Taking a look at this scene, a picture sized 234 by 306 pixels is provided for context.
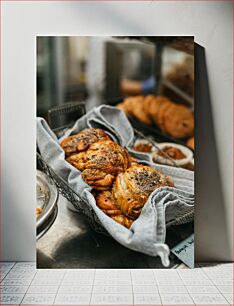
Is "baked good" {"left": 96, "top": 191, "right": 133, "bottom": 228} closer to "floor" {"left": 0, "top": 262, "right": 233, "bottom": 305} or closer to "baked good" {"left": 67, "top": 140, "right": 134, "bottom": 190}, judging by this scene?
"baked good" {"left": 67, "top": 140, "right": 134, "bottom": 190}

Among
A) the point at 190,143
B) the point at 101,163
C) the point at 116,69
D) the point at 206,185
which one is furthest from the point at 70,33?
the point at 206,185

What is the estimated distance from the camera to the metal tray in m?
1.92

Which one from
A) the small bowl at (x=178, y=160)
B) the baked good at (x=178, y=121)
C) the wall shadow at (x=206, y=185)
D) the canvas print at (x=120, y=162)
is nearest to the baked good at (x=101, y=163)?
the canvas print at (x=120, y=162)

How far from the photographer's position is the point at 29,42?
1925 millimetres

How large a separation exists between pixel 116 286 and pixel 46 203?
481 millimetres

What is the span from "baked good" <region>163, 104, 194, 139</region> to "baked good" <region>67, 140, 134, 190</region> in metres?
0.25

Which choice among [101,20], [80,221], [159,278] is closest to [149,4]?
[101,20]

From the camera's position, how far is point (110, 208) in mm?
1828

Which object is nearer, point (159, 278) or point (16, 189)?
point (159, 278)

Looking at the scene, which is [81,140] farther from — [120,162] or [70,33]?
[70,33]

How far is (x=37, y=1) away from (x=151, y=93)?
655 millimetres

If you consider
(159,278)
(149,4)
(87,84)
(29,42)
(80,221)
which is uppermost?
(149,4)

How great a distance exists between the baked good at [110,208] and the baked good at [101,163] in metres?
0.04

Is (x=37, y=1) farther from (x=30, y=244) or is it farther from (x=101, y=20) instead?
(x=30, y=244)
